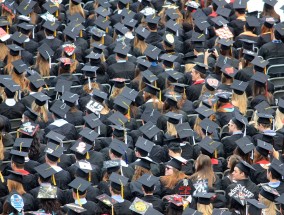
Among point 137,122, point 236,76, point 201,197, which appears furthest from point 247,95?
point 201,197

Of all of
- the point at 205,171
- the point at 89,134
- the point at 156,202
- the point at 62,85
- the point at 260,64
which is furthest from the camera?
the point at 260,64

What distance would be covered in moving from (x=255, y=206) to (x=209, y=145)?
1713 mm

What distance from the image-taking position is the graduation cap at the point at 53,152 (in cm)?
1908

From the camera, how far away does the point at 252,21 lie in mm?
22812

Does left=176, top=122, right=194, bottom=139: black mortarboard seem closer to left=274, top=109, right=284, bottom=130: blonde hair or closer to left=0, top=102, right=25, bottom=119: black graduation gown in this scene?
left=274, top=109, right=284, bottom=130: blonde hair

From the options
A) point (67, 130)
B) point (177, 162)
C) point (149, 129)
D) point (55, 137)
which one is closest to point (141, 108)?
point (149, 129)

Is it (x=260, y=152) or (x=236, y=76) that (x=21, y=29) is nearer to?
(x=236, y=76)

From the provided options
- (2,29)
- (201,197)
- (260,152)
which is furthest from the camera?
(2,29)

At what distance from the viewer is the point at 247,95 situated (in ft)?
70.2

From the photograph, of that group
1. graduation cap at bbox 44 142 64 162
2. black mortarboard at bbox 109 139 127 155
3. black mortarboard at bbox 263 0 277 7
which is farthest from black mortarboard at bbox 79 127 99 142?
black mortarboard at bbox 263 0 277 7

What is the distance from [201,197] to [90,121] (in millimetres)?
2575

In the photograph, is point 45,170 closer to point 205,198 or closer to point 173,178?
point 173,178

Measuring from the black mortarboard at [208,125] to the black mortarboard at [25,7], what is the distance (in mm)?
4856

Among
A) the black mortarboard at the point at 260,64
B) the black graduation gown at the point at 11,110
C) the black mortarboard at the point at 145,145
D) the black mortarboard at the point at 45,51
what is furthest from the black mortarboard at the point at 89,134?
the black mortarboard at the point at 260,64
